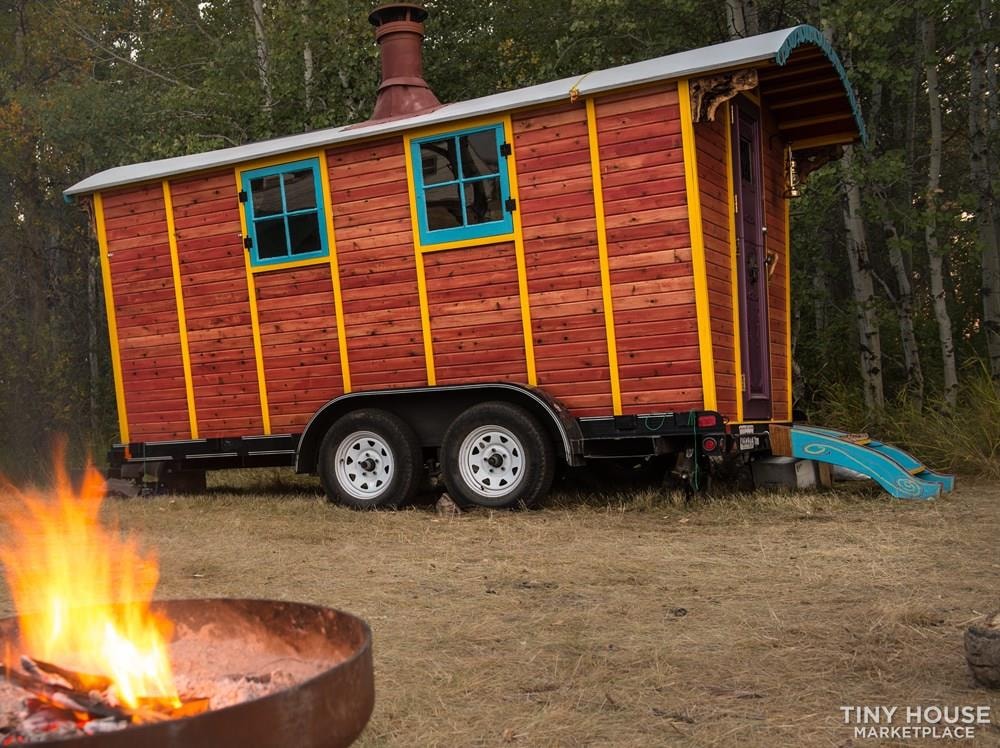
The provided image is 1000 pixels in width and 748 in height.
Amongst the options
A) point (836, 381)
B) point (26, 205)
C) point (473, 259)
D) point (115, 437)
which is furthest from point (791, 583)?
point (26, 205)

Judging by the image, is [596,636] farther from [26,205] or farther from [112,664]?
[26,205]

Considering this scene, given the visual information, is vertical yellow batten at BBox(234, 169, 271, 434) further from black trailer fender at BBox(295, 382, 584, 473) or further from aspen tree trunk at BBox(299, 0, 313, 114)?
aspen tree trunk at BBox(299, 0, 313, 114)

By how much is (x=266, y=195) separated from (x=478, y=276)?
2.17 metres

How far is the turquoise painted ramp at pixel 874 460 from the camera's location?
751cm

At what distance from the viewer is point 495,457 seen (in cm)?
822

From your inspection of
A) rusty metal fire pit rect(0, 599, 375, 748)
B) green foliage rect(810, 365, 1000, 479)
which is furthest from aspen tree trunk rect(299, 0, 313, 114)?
rusty metal fire pit rect(0, 599, 375, 748)

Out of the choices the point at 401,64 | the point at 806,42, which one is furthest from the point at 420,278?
the point at 806,42

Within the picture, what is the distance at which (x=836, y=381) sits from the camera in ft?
42.9

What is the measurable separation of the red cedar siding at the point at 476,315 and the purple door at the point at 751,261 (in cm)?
176

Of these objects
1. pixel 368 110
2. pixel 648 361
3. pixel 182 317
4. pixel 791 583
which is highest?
pixel 368 110

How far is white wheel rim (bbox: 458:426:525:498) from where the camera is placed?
26.7 ft

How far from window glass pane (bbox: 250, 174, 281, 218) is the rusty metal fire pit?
6.81 m

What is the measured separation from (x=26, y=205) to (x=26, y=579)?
51.4 ft

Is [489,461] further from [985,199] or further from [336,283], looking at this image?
[985,199]
